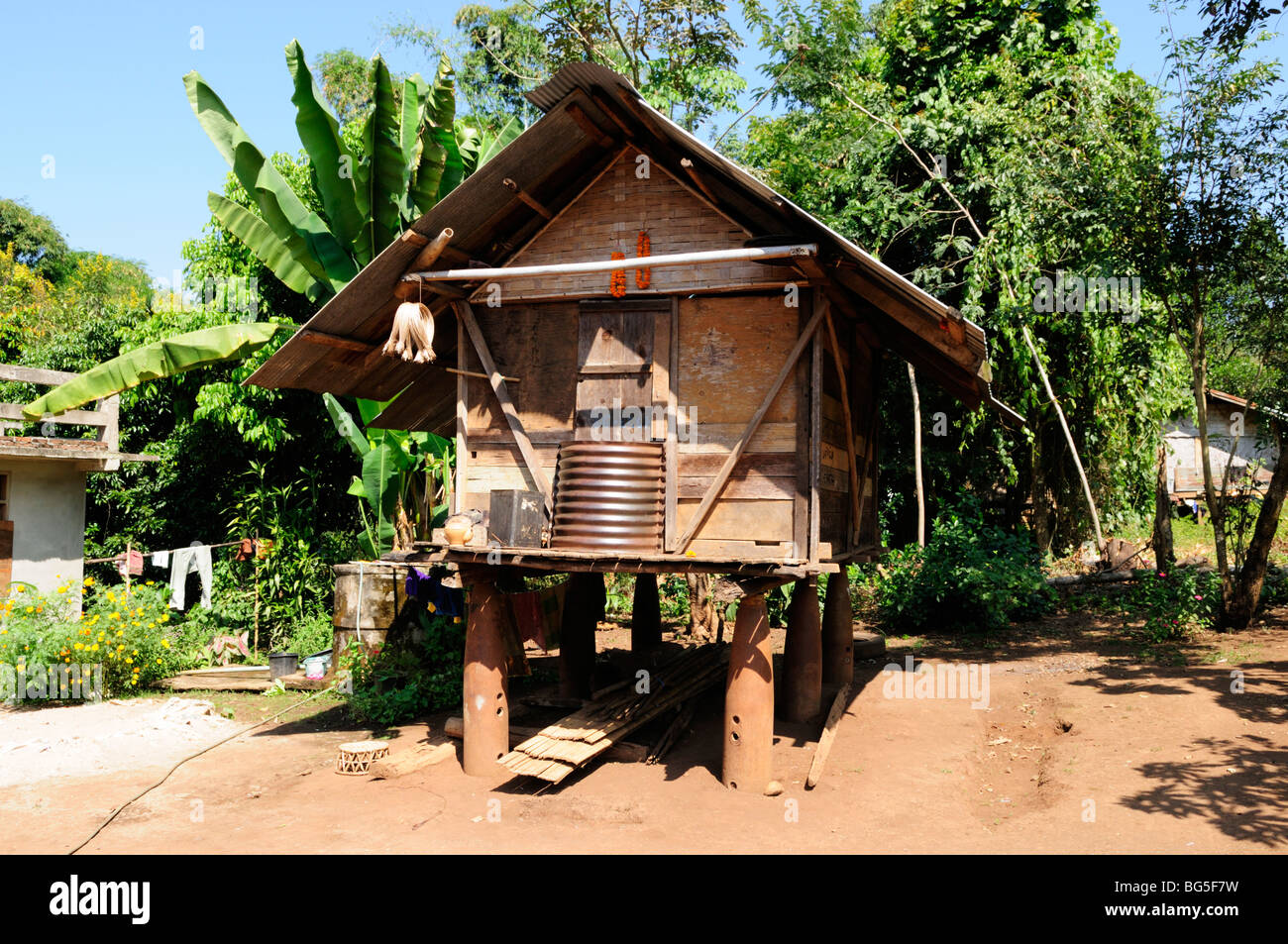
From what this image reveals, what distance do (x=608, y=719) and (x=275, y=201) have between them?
830 centimetres

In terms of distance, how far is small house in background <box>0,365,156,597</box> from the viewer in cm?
1350

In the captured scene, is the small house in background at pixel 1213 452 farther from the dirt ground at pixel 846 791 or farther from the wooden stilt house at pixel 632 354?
the wooden stilt house at pixel 632 354

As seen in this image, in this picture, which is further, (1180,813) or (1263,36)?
(1263,36)

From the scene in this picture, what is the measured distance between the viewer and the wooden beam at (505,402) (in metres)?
9.08

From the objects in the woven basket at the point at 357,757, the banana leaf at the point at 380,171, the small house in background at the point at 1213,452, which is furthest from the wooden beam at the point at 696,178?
the small house in background at the point at 1213,452

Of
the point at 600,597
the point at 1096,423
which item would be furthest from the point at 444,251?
the point at 1096,423

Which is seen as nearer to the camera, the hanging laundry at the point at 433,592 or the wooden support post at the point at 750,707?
the wooden support post at the point at 750,707

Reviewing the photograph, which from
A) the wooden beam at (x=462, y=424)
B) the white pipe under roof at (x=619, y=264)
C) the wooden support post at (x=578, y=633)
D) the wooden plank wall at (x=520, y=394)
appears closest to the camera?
the white pipe under roof at (x=619, y=264)

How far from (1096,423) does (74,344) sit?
19.6m

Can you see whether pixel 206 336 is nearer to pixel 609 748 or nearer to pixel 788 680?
pixel 609 748

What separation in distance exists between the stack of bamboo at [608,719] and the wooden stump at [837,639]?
1344 millimetres

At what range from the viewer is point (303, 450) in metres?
18.0

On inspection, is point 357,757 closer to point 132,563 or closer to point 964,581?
point 132,563

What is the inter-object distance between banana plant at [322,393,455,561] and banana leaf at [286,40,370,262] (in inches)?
100
